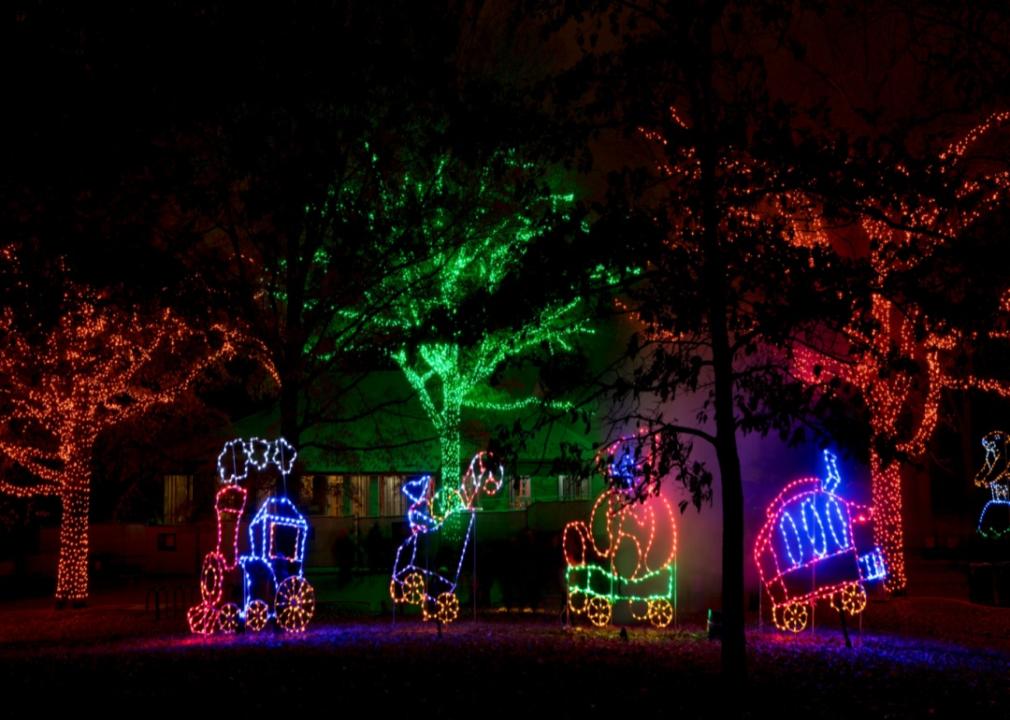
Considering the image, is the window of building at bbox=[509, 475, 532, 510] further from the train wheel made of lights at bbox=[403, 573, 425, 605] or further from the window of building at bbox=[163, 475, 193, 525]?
the train wheel made of lights at bbox=[403, 573, 425, 605]

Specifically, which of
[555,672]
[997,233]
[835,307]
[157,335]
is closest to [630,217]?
[835,307]

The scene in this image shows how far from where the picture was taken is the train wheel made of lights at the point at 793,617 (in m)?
15.2

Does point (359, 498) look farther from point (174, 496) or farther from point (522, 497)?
point (174, 496)

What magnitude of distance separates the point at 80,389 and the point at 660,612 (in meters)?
12.6

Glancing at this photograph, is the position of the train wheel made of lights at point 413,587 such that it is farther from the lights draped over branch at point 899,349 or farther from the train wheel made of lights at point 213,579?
the lights draped over branch at point 899,349

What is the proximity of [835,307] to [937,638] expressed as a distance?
27.9 feet

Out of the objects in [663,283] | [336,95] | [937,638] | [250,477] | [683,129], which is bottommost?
[937,638]

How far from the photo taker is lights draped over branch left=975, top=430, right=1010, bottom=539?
1176 inches

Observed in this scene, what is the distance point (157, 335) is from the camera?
72.8 feet

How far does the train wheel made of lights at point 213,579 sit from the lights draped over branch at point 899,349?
846cm

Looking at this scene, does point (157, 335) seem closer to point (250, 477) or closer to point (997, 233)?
point (250, 477)

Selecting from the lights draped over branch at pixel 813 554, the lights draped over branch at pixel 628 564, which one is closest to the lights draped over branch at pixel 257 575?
the lights draped over branch at pixel 628 564

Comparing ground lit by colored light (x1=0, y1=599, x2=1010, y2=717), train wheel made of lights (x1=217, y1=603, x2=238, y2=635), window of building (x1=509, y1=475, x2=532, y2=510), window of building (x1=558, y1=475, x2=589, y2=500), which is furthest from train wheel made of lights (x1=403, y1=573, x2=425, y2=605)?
window of building (x1=509, y1=475, x2=532, y2=510)

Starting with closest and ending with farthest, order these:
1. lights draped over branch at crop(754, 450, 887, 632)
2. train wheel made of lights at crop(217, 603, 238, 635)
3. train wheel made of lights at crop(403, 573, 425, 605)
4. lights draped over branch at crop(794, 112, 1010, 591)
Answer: lights draped over branch at crop(794, 112, 1010, 591) < lights draped over branch at crop(754, 450, 887, 632) < train wheel made of lights at crop(217, 603, 238, 635) < train wheel made of lights at crop(403, 573, 425, 605)
